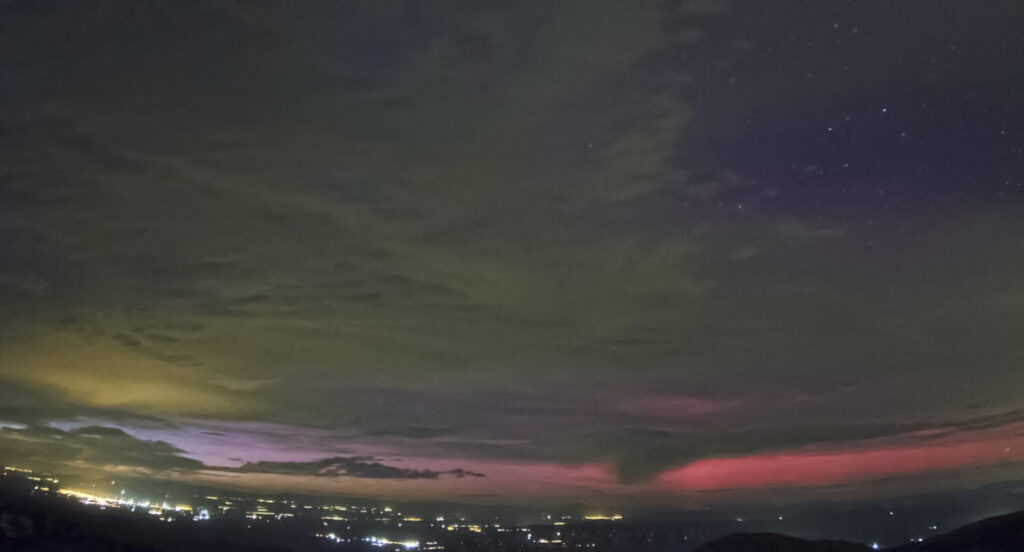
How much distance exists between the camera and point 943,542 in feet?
112

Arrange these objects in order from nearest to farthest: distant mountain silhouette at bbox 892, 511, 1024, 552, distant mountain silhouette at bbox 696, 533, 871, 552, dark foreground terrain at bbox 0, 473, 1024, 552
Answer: distant mountain silhouette at bbox 892, 511, 1024, 552 → dark foreground terrain at bbox 0, 473, 1024, 552 → distant mountain silhouette at bbox 696, 533, 871, 552

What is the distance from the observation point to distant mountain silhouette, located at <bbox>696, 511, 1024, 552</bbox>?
1221 inches

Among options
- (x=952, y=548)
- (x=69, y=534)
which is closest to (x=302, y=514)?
(x=69, y=534)

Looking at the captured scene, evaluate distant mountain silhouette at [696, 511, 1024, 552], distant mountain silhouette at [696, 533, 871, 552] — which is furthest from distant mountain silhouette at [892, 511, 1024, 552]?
distant mountain silhouette at [696, 533, 871, 552]

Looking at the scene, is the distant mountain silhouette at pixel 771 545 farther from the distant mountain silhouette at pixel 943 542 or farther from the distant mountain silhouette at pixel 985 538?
the distant mountain silhouette at pixel 985 538

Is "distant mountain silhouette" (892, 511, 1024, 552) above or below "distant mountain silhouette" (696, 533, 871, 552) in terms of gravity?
above

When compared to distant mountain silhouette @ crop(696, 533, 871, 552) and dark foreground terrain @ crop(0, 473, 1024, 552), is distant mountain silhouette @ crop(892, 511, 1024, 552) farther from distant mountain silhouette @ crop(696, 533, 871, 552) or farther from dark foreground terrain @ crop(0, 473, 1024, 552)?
distant mountain silhouette @ crop(696, 533, 871, 552)

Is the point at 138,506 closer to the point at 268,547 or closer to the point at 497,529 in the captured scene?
the point at 268,547

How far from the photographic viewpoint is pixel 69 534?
4581 centimetres

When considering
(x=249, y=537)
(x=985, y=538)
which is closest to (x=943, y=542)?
(x=985, y=538)

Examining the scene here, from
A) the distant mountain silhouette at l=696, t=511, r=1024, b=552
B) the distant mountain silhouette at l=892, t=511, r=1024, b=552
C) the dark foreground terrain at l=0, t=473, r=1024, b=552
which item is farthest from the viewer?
the dark foreground terrain at l=0, t=473, r=1024, b=552

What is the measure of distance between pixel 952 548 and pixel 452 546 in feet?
166

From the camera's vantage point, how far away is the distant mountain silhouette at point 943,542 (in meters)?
31.0

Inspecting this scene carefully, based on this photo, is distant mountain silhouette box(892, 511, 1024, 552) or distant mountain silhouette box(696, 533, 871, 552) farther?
distant mountain silhouette box(696, 533, 871, 552)
